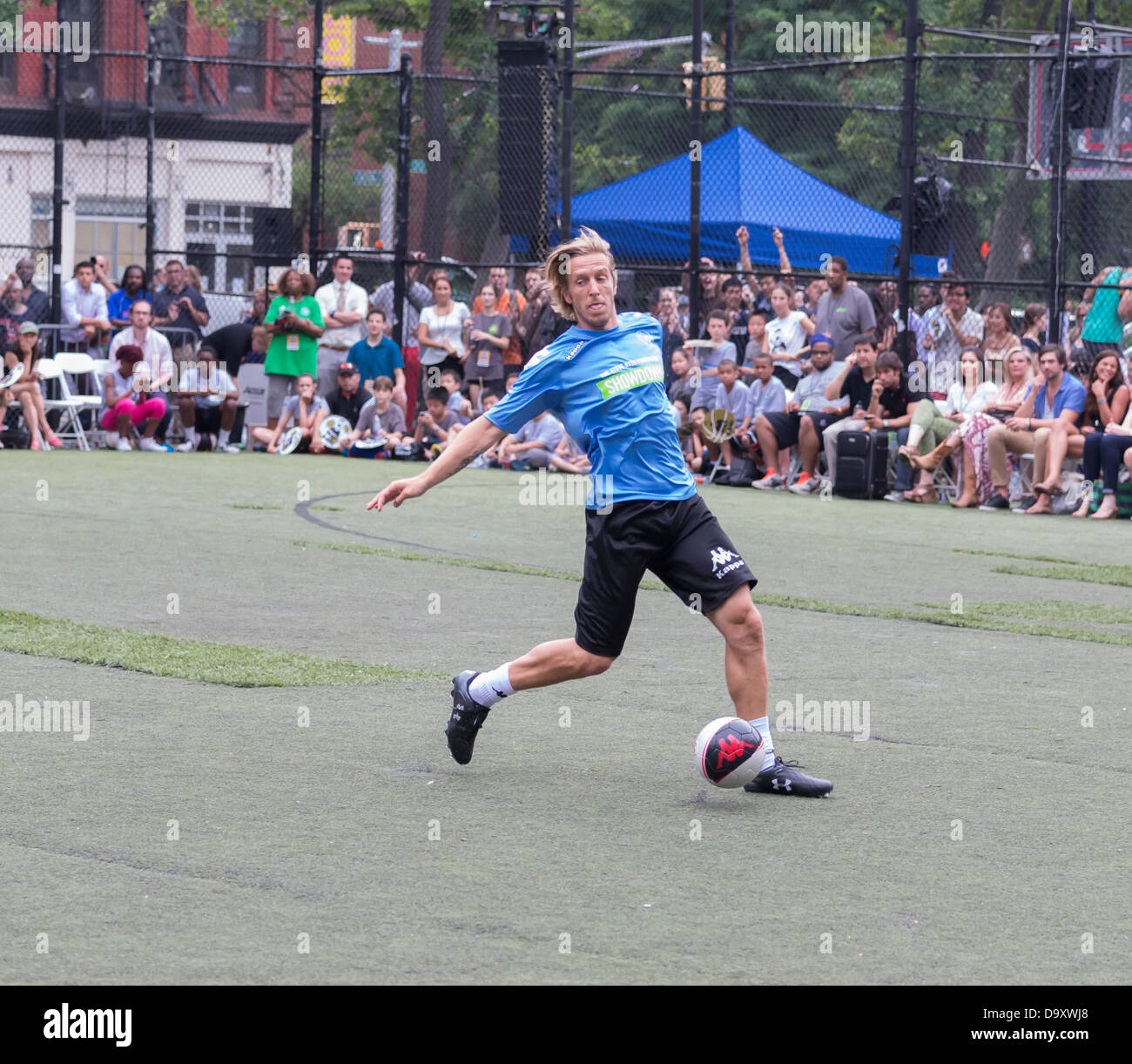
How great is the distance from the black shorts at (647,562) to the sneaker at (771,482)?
1360 cm

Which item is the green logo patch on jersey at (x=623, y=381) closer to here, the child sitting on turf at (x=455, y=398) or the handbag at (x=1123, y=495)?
the handbag at (x=1123, y=495)

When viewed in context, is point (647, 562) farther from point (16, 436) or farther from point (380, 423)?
point (16, 436)

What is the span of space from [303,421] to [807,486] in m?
6.54

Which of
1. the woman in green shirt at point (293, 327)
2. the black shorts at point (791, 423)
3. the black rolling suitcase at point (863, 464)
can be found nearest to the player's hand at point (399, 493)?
the black rolling suitcase at point (863, 464)

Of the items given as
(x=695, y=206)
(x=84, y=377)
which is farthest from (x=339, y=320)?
(x=695, y=206)

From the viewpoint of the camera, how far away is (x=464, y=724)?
6.53 m

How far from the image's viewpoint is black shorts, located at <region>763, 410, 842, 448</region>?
1945 cm

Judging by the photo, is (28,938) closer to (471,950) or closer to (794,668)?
(471,950)

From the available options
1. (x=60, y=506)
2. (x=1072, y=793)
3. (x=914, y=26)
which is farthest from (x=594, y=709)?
(x=914, y=26)

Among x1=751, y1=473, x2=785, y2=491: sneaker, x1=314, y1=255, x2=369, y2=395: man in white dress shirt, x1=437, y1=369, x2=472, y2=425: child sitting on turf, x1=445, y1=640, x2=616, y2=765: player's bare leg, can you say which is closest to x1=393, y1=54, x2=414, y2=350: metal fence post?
x1=314, y1=255, x2=369, y2=395: man in white dress shirt

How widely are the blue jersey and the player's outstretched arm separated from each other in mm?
45

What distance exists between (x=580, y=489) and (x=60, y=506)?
5.72 metres
